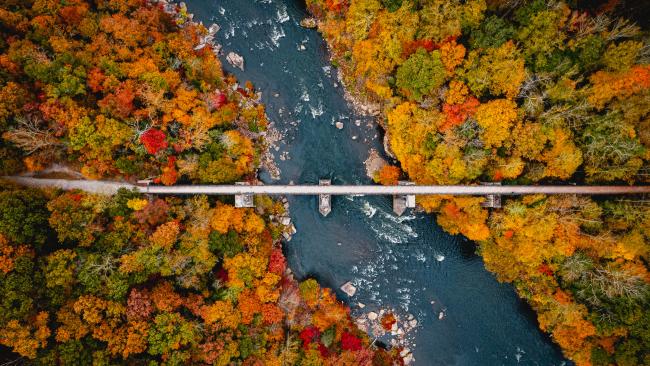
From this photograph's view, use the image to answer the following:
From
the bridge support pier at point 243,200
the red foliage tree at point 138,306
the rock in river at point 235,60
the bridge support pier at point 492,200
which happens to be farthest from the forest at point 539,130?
the red foliage tree at point 138,306

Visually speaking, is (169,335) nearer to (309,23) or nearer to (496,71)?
(309,23)

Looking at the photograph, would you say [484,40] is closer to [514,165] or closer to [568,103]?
[568,103]

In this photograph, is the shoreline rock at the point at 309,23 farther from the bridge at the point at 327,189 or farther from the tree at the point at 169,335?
the tree at the point at 169,335

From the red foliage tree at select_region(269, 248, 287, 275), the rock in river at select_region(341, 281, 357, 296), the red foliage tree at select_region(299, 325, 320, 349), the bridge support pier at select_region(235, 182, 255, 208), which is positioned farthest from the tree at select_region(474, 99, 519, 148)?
the red foliage tree at select_region(299, 325, 320, 349)

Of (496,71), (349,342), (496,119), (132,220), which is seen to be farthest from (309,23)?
(349,342)

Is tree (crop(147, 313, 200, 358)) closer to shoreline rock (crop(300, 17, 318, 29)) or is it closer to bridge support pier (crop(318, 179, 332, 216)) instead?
bridge support pier (crop(318, 179, 332, 216))
